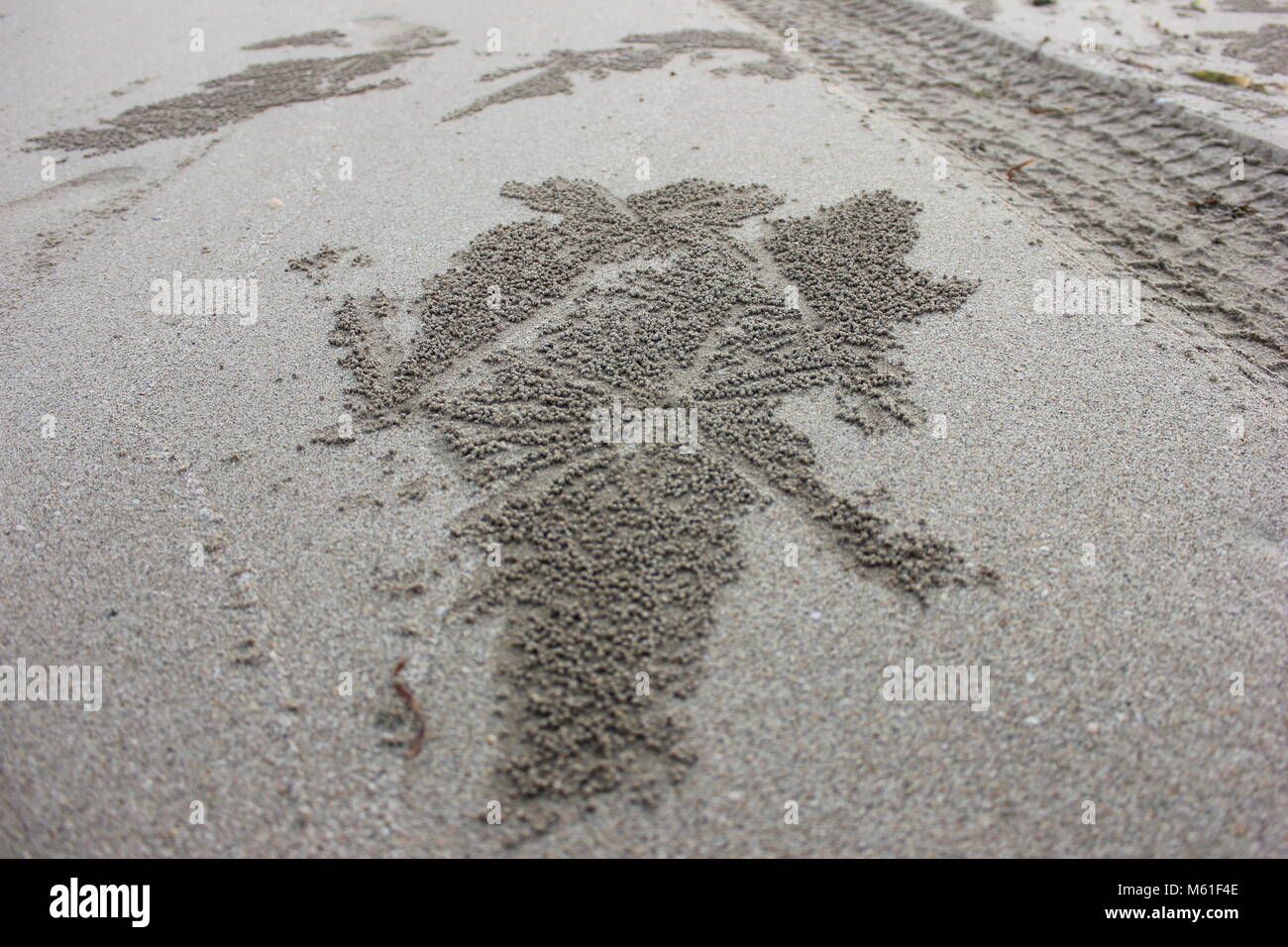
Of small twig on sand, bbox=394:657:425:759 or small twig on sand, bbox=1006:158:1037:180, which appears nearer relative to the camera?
small twig on sand, bbox=394:657:425:759

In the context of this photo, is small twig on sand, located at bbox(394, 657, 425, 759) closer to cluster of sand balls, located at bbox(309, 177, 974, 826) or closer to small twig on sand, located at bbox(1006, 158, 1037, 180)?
cluster of sand balls, located at bbox(309, 177, 974, 826)

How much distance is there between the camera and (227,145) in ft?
17.4

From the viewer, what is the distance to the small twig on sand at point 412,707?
199cm

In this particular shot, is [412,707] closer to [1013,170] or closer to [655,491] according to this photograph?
[655,491]

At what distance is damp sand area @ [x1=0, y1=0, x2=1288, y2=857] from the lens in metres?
1.90

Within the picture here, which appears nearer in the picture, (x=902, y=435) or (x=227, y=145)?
(x=902, y=435)

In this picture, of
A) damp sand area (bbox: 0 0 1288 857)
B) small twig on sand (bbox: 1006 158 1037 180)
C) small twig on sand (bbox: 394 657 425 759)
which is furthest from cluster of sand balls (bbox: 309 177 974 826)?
small twig on sand (bbox: 1006 158 1037 180)

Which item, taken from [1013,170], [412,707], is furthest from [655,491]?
[1013,170]
